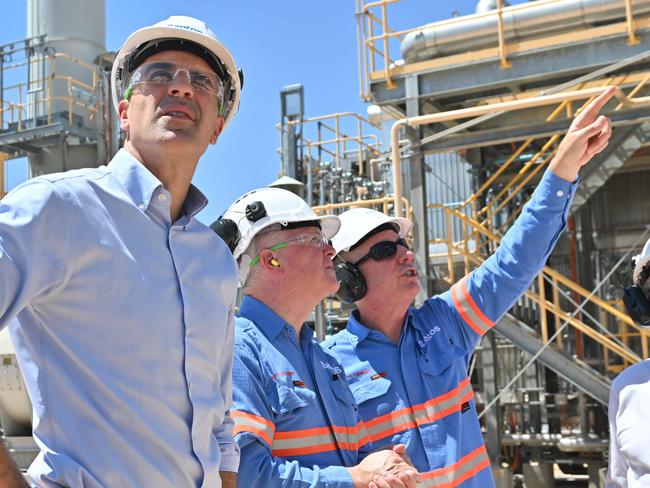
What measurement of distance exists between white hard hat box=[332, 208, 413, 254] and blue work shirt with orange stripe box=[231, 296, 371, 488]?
0.86 m

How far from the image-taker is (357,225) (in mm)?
3803

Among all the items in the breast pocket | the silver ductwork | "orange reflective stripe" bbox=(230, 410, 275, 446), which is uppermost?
the silver ductwork

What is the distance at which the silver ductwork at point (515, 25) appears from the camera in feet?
28.5

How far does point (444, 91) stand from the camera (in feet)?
30.7

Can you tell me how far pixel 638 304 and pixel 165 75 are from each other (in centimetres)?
219

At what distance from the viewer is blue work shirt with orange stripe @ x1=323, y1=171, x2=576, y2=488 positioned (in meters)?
3.31

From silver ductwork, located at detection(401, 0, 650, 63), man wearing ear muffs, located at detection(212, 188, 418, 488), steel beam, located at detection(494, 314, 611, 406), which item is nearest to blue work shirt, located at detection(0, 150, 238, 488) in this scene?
man wearing ear muffs, located at detection(212, 188, 418, 488)

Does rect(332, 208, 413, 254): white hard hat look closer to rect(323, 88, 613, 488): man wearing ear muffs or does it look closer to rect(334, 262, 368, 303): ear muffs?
rect(323, 88, 613, 488): man wearing ear muffs

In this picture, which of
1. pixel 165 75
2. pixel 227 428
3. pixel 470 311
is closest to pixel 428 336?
pixel 470 311

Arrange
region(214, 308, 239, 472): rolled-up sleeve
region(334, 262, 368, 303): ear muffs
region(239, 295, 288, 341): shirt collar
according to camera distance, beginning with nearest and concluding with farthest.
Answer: region(214, 308, 239, 472): rolled-up sleeve < region(239, 295, 288, 341): shirt collar < region(334, 262, 368, 303): ear muffs

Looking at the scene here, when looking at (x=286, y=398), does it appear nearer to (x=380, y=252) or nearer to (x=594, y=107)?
(x=380, y=252)

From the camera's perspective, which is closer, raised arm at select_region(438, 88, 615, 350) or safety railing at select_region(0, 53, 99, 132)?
raised arm at select_region(438, 88, 615, 350)

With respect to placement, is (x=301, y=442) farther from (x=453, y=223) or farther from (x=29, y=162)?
(x=29, y=162)

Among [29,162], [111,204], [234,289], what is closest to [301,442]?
[234,289]
